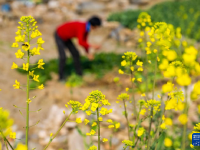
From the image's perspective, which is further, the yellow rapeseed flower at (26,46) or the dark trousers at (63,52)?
the dark trousers at (63,52)

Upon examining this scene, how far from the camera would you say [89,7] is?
1605 cm

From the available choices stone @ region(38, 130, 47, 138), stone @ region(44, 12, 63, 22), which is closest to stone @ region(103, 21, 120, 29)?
stone @ region(44, 12, 63, 22)

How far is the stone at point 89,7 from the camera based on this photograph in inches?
626

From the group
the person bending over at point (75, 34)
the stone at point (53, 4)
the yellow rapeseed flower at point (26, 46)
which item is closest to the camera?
the yellow rapeseed flower at point (26, 46)

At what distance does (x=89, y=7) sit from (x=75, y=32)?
10.7 meters

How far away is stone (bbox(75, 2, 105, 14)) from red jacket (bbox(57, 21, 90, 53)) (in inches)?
401

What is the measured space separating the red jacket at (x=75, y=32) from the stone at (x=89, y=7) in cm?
1019

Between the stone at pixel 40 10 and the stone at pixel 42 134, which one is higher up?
the stone at pixel 40 10

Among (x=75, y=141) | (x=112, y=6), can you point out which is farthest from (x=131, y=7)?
(x=75, y=141)

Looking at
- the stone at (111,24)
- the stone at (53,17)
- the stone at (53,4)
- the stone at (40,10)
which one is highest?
the stone at (53,4)

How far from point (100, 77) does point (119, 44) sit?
3987 mm

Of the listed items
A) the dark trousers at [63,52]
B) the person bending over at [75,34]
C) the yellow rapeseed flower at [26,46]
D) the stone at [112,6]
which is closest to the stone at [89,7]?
the stone at [112,6]

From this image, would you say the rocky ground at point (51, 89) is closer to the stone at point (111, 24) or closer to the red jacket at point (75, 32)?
the stone at point (111, 24)

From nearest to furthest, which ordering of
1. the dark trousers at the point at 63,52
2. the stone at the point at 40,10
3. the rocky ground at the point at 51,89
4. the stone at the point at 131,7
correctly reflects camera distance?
1. the rocky ground at the point at 51,89
2. the dark trousers at the point at 63,52
3. the stone at the point at 40,10
4. the stone at the point at 131,7
